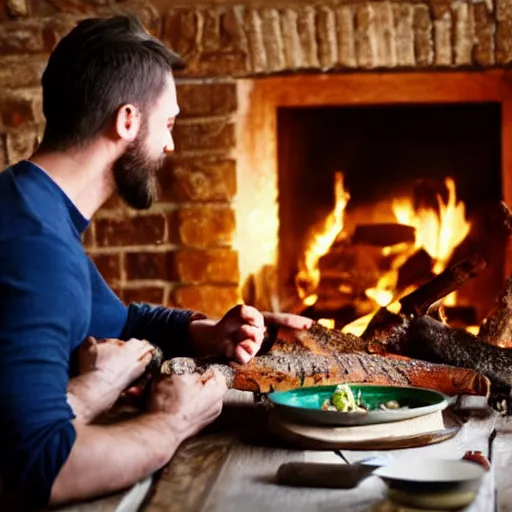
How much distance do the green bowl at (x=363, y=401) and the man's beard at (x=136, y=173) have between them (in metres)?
0.59

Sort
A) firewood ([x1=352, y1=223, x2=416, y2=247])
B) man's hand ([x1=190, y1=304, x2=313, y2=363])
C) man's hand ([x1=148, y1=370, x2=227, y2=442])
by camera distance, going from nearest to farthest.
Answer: man's hand ([x1=148, y1=370, x2=227, y2=442]) → man's hand ([x1=190, y1=304, x2=313, y2=363]) → firewood ([x1=352, y1=223, x2=416, y2=247])

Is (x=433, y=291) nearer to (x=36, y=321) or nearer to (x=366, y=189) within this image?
(x=366, y=189)

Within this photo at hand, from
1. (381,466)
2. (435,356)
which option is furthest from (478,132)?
(381,466)

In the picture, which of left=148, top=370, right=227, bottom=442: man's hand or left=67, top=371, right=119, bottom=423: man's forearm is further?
left=67, top=371, right=119, bottom=423: man's forearm

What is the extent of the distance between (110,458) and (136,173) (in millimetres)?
820

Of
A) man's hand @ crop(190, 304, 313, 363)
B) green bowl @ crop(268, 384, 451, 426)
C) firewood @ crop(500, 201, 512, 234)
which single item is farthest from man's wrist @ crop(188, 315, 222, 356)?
firewood @ crop(500, 201, 512, 234)

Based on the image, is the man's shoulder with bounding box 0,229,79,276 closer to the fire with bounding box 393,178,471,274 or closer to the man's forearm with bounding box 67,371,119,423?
the man's forearm with bounding box 67,371,119,423

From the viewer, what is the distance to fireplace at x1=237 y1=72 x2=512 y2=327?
3832 millimetres

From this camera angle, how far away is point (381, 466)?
162 cm

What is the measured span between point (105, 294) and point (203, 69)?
4.73 ft

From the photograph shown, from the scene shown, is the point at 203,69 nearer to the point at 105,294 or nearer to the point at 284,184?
the point at 284,184

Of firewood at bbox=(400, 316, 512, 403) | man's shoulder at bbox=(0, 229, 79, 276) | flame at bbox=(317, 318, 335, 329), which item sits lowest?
flame at bbox=(317, 318, 335, 329)

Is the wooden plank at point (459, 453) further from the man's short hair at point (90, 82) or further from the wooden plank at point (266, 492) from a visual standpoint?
the man's short hair at point (90, 82)

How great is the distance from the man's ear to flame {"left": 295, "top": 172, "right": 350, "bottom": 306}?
1874 millimetres
